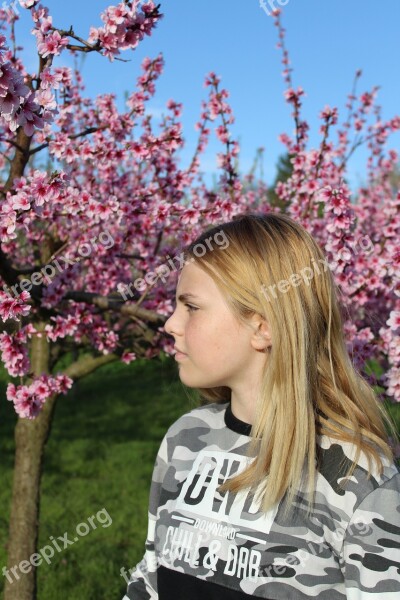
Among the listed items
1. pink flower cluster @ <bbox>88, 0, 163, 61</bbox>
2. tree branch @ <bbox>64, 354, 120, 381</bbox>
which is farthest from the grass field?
pink flower cluster @ <bbox>88, 0, 163, 61</bbox>

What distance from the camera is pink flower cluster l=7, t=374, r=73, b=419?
3.35 metres

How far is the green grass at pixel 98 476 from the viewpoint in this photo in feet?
15.4

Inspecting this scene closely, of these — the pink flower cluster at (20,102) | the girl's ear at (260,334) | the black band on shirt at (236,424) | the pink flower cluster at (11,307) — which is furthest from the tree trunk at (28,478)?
the girl's ear at (260,334)

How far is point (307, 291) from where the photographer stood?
6.28 ft

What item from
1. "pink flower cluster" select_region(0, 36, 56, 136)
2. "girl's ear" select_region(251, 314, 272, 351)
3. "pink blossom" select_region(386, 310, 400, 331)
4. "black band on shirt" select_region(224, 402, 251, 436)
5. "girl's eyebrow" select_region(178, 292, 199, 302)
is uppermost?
"pink flower cluster" select_region(0, 36, 56, 136)

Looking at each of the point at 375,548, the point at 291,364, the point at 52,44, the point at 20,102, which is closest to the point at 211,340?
the point at 291,364

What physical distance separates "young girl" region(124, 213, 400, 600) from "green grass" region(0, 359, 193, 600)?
0.67 meters

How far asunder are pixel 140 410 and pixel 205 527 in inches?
289

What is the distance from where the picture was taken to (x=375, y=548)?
156 cm

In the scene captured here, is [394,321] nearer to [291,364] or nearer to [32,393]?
[291,364]

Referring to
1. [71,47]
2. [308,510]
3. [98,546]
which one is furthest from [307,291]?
[98,546]

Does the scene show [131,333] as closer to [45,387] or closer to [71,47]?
[45,387]

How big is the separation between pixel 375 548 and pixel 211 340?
70 cm

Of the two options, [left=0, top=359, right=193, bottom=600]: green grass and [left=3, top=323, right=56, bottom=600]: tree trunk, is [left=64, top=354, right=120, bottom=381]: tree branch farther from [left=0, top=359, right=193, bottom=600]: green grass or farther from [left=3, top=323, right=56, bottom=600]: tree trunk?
[left=0, top=359, right=193, bottom=600]: green grass
